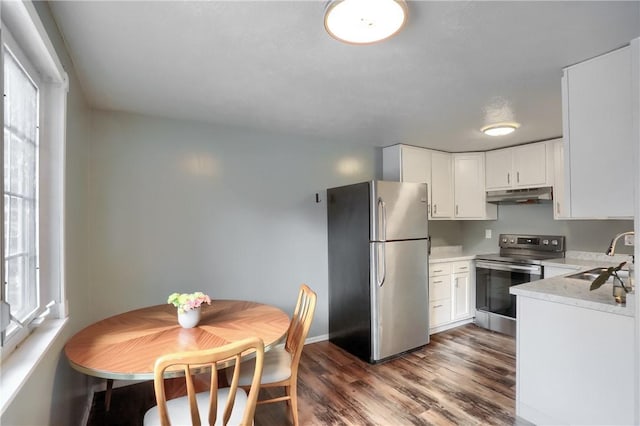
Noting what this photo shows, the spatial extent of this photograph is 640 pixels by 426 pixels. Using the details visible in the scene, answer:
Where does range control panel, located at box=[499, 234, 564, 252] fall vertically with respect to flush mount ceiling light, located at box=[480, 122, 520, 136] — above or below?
below

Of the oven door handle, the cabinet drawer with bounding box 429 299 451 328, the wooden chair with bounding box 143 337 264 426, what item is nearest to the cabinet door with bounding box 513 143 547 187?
the oven door handle

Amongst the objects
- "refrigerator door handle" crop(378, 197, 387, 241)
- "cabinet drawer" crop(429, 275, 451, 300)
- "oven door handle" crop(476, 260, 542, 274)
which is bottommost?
"cabinet drawer" crop(429, 275, 451, 300)

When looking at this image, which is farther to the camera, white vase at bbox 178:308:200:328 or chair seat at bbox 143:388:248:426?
white vase at bbox 178:308:200:328

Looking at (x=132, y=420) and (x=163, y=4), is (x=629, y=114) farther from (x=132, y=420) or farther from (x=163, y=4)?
(x=132, y=420)

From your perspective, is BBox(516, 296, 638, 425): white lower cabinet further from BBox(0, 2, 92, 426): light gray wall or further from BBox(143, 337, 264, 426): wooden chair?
BBox(0, 2, 92, 426): light gray wall

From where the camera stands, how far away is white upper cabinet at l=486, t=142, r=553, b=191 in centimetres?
360

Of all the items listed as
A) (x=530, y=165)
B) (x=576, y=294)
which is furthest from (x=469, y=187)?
(x=576, y=294)

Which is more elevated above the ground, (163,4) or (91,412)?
(163,4)

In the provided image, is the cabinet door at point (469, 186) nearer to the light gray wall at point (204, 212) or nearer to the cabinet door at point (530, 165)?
the cabinet door at point (530, 165)

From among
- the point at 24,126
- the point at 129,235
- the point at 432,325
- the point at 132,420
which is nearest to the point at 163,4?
the point at 24,126

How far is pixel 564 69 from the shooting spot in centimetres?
185

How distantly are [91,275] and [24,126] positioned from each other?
1.54 metres

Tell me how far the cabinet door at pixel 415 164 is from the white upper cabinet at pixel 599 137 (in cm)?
197

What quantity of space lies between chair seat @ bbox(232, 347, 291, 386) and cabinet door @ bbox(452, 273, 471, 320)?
101 inches
